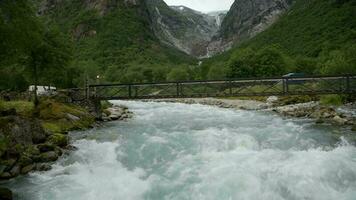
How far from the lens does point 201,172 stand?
21.0 metres

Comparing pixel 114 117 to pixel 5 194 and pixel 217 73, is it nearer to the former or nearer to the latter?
pixel 5 194

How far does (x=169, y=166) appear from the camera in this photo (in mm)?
22812

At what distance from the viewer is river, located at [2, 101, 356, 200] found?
61.3 ft

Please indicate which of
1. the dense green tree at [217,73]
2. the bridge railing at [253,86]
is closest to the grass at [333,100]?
the bridge railing at [253,86]

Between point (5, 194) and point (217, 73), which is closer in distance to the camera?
point (5, 194)

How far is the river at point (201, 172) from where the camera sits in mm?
18688

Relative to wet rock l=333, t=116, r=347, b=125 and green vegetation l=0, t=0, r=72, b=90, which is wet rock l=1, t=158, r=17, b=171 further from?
wet rock l=333, t=116, r=347, b=125

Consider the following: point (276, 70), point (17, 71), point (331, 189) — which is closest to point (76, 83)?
point (17, 71)

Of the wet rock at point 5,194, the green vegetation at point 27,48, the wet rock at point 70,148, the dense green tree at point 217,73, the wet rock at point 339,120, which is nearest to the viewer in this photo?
the wet rock at point 5,194

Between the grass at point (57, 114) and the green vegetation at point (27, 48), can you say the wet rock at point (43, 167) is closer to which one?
the green vegetation at point (27, 48)

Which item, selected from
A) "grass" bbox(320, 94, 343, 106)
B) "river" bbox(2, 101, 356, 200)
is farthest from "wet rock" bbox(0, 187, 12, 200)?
"grass" bbox(320, 94, 343, 106)

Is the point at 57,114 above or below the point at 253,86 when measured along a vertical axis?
below

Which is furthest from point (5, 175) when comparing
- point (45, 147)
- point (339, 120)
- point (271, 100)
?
point (271, 100)

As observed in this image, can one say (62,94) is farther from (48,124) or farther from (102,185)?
(102,185)
